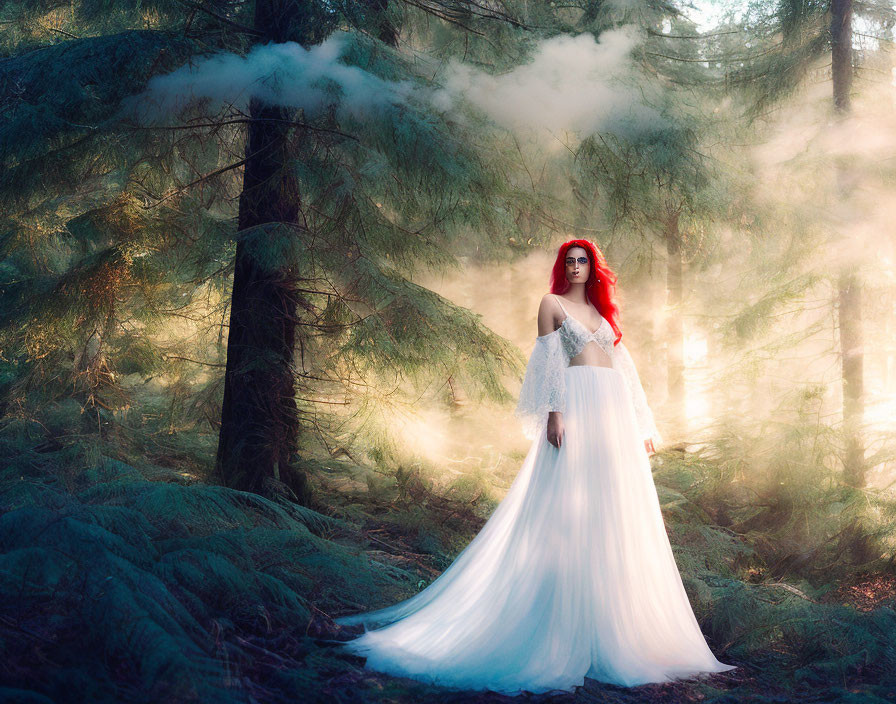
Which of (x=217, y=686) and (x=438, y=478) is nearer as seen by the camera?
(x=217, y=686)

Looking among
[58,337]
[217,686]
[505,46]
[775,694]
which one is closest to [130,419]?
[58,337]

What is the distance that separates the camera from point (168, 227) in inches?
228

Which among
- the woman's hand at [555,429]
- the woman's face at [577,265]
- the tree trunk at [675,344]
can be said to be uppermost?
the tree trunk at [675,344]

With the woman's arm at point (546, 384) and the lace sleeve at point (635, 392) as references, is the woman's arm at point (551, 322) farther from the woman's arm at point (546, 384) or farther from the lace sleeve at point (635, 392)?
the lace sleeve at point (635, 392)

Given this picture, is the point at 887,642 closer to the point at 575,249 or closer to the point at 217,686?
the point at 575,249

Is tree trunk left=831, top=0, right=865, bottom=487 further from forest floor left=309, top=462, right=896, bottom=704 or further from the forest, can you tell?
forest floor left=309, top=462, right=896, bottom=704

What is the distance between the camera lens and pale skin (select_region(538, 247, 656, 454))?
4.12m

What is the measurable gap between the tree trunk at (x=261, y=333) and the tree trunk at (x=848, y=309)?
5.23 m

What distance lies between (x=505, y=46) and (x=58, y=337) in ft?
14.1

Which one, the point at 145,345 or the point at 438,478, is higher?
the point at 145,345

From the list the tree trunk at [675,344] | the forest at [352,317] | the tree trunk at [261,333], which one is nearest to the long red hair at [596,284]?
the forest at [352,317]

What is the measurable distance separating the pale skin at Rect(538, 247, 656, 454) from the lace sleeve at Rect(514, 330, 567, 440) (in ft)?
0.24

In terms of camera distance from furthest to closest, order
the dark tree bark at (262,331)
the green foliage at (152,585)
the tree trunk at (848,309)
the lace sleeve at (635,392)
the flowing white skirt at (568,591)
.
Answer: the tree trunk at (848,309) → the dark tree bark at (262,331) → the lace sleeve at (635,392) → the flowing white skirt at (568,591) → the green foliage at (152,585)

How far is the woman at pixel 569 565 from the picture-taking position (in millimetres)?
3566
